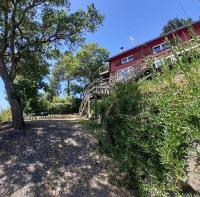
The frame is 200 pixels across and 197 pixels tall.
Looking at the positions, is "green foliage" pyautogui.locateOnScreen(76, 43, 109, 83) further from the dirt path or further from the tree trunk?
the dirt path

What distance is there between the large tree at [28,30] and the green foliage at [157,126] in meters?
6.72

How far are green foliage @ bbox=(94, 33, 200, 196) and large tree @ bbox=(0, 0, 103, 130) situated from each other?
264 inches

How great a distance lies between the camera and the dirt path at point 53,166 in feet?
33.9

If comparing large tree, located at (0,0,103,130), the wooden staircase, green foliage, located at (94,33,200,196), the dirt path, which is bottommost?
the dirt path

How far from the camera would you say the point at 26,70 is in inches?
754

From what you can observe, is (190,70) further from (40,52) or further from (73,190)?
(40,52)

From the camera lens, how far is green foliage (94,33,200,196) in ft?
16.9

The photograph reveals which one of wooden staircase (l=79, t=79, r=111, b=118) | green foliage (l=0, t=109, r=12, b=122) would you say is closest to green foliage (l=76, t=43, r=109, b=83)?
green foliage (l=0, t=109, r=12, b=122)

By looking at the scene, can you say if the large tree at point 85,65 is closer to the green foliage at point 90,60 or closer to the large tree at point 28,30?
the green foliage at point 90,60

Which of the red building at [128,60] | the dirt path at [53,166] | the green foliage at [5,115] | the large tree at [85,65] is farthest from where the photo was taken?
the large tree at [85,65]

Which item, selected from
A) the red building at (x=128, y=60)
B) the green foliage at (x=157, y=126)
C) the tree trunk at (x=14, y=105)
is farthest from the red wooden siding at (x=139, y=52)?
the green foliage at (x=157, y=126)

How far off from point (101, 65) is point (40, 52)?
26.8m

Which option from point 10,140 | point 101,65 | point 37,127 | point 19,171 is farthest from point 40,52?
point 101,65

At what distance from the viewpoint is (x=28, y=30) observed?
59.0 feet
